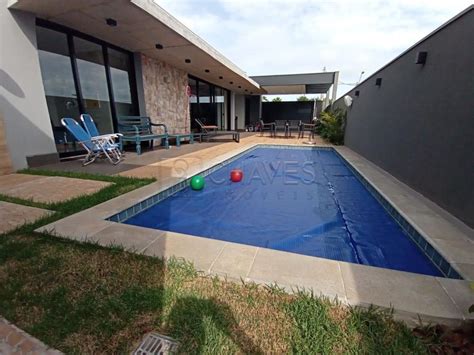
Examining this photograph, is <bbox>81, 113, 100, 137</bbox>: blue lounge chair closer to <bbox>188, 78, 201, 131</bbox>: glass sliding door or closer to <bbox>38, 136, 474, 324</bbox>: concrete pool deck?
<bbox>38, 136, 474, 324</bbox>: concrete pool deck

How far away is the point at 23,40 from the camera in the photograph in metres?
4.12

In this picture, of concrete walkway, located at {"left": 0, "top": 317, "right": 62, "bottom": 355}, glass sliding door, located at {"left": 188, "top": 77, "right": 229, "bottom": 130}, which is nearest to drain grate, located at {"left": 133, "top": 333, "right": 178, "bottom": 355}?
concrete walkway, located at {"left": 0, "top": 317, "right": 62, "bottom": 355}

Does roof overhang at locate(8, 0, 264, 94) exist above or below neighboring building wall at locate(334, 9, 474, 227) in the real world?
above

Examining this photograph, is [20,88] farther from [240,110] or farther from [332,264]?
[240,110]

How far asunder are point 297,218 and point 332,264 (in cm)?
137

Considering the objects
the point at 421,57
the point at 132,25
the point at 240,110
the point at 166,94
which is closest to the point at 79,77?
the point at 132,25

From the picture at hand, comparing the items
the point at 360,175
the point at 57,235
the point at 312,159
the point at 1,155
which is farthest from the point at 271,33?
the point at 57,235

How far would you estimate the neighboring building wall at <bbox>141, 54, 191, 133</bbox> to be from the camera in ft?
24.0

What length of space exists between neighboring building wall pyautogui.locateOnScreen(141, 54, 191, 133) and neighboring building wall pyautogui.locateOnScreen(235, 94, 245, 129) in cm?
918

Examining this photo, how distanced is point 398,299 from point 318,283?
449 mm

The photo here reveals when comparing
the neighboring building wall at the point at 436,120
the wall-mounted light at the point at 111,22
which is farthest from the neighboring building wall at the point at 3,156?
the neighboring building wall at the point at 436,120

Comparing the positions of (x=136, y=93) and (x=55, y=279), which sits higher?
(x=136, y=93)

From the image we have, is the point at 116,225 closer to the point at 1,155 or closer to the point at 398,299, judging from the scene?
the point at 398,299

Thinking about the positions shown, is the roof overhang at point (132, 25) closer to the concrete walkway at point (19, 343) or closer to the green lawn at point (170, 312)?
the green lawn at point (170, 312)
